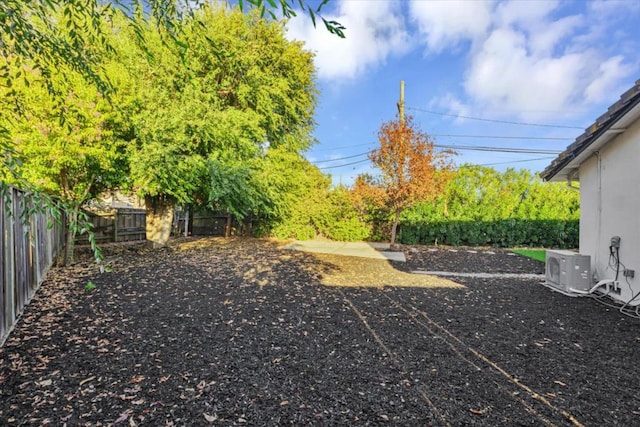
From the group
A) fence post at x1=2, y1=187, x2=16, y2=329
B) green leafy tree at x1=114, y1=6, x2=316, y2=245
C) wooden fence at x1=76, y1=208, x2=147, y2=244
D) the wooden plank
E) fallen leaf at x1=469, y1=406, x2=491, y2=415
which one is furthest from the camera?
wooden fence at x1=76, y1=208, x2=147, y2=244

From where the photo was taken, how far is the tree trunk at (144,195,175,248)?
11164 millimetres

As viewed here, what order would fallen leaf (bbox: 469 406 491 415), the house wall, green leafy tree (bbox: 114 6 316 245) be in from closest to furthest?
fallen leaf (bbox: 469 406 491 415)
the house wall
green leafy tree (bbox: 114 6 316 245)

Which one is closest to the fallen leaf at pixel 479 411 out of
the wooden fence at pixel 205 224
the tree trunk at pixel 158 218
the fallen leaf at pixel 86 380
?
the fallen leaf at pixel 86 380

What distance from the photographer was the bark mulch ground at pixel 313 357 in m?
2.29

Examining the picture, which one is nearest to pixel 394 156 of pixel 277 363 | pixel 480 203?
pixel 480 203

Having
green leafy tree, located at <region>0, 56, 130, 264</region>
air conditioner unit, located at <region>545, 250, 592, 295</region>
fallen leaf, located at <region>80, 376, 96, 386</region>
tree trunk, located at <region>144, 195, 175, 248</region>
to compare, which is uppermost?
green leafy tree, located at <region>0, 56, 130, 264</region>

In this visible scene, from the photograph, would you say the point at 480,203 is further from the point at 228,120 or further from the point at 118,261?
the point at 118,261

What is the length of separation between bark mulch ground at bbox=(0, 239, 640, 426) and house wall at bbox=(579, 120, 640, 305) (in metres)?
0.92

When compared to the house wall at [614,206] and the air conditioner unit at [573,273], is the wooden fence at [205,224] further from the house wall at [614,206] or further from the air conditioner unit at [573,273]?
the house wall at [614,206]

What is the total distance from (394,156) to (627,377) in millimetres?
9215

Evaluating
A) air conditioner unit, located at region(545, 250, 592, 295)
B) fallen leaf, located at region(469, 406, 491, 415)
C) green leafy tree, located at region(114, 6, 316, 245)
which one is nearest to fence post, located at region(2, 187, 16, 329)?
green leafy tree, located at region(114, 6, 316, 245)

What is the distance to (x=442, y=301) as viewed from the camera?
532 cm

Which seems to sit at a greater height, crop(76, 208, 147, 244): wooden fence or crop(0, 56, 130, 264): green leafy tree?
crop(0, 56, 130, 264): green leafy tree

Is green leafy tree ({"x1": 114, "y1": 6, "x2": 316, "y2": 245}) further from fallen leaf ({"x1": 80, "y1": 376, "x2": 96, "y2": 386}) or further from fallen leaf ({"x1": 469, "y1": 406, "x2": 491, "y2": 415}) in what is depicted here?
fallen leaf ({"x1": 469, "y1": 406, "x2": 491, "y2": 415})
